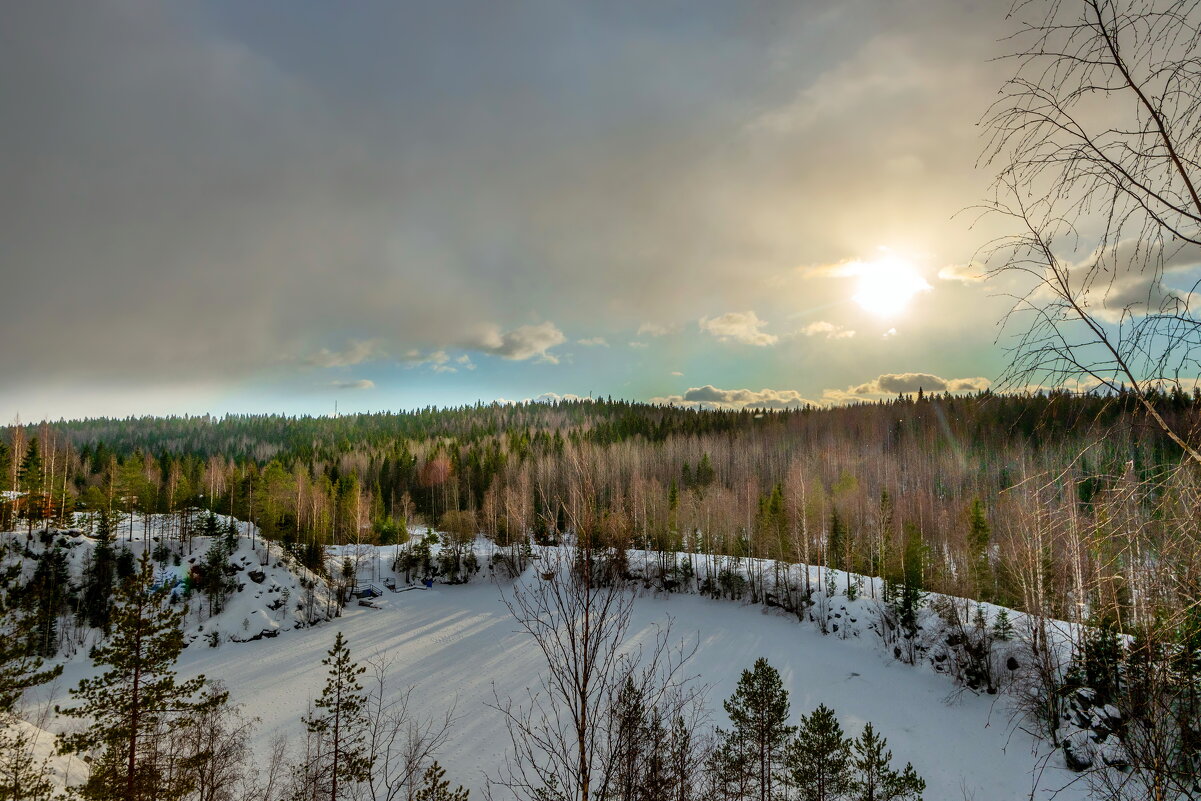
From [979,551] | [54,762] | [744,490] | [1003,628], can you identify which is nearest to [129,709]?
[54,762]

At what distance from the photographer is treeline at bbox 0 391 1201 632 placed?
32.6ft

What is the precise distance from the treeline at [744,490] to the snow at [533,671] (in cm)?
572

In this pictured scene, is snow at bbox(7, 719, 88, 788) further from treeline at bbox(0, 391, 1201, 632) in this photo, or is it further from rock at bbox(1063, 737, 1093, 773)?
rock at bbox(1063, 737, 1093, 773)

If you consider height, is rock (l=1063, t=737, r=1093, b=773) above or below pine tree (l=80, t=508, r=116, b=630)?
below

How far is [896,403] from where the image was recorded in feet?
334

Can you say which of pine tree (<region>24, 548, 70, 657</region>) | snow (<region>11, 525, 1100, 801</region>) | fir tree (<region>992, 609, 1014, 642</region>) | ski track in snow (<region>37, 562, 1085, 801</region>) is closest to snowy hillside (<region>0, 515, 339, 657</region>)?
snow (<region>11, 525, 1100, 801</region>)

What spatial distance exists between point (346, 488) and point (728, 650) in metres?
50.4

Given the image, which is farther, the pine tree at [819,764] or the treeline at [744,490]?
the pine tree at [819,764]

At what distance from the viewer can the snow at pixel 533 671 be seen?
21.2 metres

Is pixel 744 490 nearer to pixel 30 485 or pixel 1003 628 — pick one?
pixel 1003 628

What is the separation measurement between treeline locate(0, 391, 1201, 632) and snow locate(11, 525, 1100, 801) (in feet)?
18.8

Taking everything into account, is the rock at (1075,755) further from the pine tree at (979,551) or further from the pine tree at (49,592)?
the pine tree at (49,592)

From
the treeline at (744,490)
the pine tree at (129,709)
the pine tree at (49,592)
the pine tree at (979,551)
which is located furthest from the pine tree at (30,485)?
the pine tree at (979,551)

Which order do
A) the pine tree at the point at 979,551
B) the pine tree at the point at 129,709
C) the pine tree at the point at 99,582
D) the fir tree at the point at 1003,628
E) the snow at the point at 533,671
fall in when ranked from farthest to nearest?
1. the pine tree at the point at 99,582
2. the pine tree at the point at 979,551
3. the fir tree at the point at 1003,628
4. the snow at the point at 533,671
5. the pine tree at the point at 129,709
